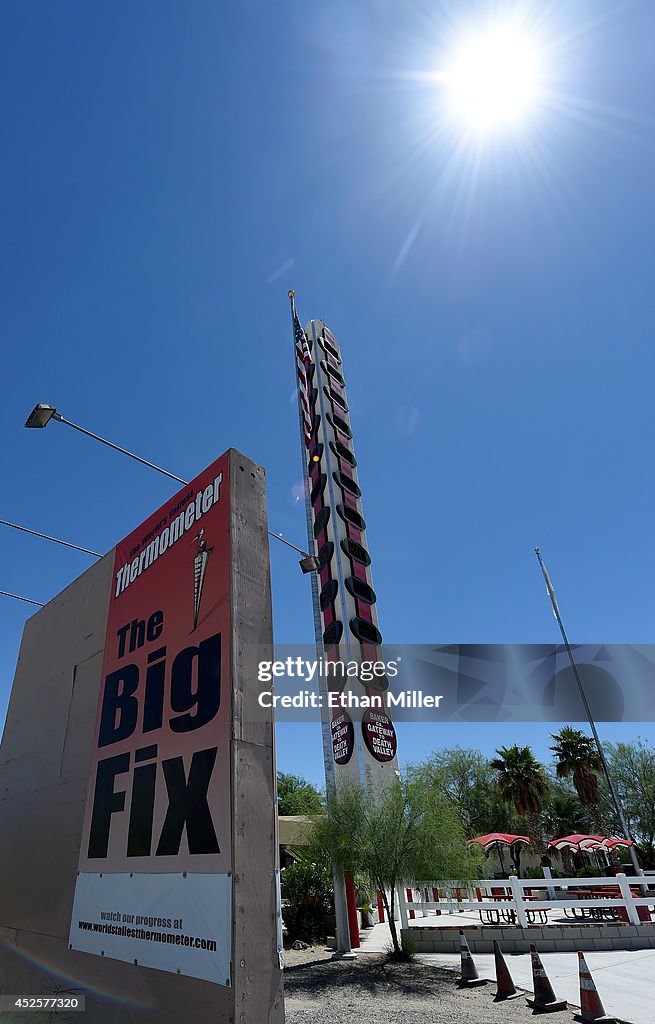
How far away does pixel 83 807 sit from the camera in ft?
17.1

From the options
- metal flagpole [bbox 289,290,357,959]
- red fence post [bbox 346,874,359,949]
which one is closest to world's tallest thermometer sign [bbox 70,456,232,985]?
metal flagpole [bbox 289,290,357,959]

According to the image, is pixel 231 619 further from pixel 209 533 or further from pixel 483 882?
pixel 483 882

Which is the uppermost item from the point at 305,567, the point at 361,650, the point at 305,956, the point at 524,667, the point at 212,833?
the point at 361,650

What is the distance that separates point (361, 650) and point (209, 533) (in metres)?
16.1

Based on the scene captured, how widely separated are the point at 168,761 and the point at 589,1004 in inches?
235

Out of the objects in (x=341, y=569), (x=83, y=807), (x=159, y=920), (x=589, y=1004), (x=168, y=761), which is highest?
(x=341, y=569)

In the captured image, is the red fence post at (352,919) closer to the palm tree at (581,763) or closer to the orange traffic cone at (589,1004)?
the orange traffic cone at (589,1004)

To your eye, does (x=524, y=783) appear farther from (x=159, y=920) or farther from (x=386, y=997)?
(x=159, y=920)

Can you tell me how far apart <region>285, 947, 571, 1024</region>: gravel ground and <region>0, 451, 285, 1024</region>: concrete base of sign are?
3782 mm

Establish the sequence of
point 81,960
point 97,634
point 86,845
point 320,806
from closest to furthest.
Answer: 1. point 81,960
2. point 86,845
3. point 97,634
4. point 320,806

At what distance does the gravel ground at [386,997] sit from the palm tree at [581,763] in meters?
23.6

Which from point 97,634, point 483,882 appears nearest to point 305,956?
point 483,882

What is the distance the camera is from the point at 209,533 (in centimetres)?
460

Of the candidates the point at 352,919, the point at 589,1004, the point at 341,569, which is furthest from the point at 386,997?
the point at 341,569
